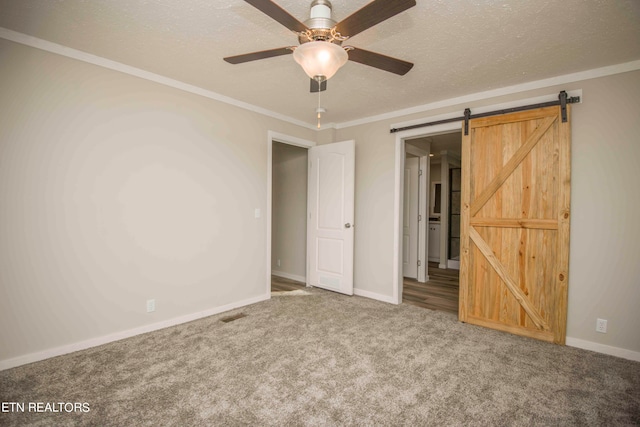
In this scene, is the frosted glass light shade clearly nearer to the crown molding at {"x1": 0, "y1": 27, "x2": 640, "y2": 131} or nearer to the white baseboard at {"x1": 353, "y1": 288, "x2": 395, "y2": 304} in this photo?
the crown molding at {"x1": 0, "y1": 27, "x2": 640, "y2": 131}

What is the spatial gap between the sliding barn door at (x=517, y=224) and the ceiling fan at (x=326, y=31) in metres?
1.83

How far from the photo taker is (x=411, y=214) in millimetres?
5516

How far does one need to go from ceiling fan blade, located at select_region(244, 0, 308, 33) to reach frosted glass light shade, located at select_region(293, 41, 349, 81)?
106 millimetres

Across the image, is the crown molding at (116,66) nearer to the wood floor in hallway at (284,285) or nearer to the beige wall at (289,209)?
the beige wall at (289,209)

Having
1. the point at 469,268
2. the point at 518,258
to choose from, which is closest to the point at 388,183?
the point at 469,268

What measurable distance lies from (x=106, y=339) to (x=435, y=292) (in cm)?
407

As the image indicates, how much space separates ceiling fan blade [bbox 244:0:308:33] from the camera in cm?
136

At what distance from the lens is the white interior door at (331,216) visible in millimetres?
4293

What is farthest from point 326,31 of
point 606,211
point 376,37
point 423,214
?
point 423,214

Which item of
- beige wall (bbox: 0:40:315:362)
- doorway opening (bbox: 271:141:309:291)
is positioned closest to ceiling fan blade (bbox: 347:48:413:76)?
beige wall (bbox: 0:40:315:362)

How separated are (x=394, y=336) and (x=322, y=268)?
1.82m

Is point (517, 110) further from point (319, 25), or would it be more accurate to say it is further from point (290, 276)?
point (290, 276)

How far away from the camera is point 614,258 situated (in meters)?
2.66

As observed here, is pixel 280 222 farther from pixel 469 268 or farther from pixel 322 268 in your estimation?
pixel 469 268
